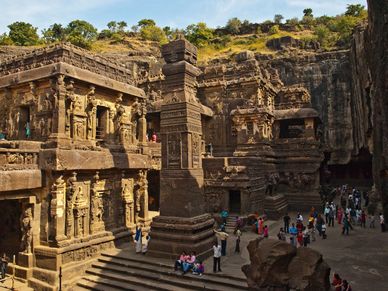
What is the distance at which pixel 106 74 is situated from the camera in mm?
16281

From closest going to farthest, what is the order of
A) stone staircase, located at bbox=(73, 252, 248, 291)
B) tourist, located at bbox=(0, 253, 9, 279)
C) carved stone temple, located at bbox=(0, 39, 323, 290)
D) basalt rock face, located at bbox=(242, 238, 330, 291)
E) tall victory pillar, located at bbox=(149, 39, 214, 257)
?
basalt rock face, located at bbox=(242, 238, 330, 291) → stone staircase, located at bbox=(73, 252, 248, 291) → tall victory pillar, located at bbox=(149, 39, 214, 257) → carved stone temple, located at bbox=(0, 39, 323, 290) → tourist, located at bbox=(0, 253, 9, 279)

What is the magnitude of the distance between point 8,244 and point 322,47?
57.5m

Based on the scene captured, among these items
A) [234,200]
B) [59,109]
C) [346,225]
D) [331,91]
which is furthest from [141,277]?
[331,91]

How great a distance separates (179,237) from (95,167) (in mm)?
5174

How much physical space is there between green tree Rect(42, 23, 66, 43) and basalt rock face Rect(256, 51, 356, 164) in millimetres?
51650

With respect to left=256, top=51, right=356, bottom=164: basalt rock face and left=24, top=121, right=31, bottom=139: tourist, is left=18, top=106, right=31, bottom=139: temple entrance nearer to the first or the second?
left=24, top=121, right=31, bottom=139: tourist

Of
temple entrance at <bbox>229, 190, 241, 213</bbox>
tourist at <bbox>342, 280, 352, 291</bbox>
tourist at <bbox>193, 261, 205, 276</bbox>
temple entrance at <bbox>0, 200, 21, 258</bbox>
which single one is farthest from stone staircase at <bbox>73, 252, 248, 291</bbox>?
temple entrance at <bbox>229, 190, 241, 213</bbox>

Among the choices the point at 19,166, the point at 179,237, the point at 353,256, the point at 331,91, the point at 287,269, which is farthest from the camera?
the point at 331,91

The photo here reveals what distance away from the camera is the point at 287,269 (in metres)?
8.55

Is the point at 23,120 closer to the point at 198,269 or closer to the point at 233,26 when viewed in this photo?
the point at 198,269

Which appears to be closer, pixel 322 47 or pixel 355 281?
pixel 355 281

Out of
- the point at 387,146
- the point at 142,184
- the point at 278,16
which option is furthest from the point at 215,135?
the point at 278,16

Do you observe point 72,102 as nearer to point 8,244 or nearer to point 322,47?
point 8,244

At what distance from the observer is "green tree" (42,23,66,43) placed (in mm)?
68394
